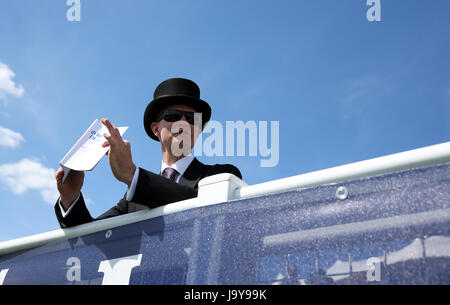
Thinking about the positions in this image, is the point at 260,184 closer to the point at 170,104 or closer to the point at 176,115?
the point at 176,115

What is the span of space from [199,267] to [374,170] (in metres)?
0.58

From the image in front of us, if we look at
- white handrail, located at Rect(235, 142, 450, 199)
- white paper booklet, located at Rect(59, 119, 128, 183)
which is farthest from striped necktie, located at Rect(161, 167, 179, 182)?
white handrail, located at Rect(235, 142, 450, 199)

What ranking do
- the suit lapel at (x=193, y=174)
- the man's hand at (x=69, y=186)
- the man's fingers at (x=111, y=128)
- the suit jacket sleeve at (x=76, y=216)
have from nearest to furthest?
the man's fingers at (x=111, y=128), the suit jacket sleeve at (x=76, y=216), the man's hand at (x=69, y=186), the suit lapel at (x=193, y=174)

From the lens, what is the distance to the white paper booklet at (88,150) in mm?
1805

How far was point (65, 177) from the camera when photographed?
2045 mm

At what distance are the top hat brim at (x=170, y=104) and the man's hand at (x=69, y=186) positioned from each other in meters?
1.20

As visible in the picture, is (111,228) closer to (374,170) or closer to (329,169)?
(329,169)

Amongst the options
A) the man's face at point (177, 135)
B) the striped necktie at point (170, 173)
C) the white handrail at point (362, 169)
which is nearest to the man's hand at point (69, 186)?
the striped necktie at point (170, 173)

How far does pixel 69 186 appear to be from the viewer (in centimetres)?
212

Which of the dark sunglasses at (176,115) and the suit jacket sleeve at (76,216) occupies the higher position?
the dark sunglasses at (176,115)

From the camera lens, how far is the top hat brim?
3165 millimetres

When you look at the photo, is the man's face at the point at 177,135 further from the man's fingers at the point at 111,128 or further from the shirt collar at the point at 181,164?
the man's fingers at the point at 111,128

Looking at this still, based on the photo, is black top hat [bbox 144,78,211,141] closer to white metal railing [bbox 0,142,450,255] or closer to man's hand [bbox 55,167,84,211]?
man's hand [bbox 55,167,84,211]
